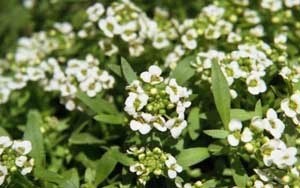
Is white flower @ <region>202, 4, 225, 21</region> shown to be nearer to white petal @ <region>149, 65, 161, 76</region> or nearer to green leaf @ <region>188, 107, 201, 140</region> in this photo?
green leaf @ <region>188, 107, 201, 140</region>

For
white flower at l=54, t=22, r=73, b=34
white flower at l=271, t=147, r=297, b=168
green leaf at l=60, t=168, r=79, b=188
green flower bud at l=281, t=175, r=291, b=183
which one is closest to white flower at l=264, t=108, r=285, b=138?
white flower at l=271, t=147, r=297, b=168

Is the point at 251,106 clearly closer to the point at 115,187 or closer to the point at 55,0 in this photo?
the point at 115,187

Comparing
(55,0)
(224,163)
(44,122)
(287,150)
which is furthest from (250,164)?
(55,0)

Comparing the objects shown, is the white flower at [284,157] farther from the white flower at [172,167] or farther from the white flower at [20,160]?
the white flower at [20,160]

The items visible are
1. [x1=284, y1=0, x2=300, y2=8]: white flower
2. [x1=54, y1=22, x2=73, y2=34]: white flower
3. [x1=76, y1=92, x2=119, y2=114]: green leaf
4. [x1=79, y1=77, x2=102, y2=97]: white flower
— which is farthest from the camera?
[x1=54, y1=22, x2=73, y2=34]: white flower

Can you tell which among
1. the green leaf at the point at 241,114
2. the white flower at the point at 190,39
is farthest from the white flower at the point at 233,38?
the green leaf at the point at 241,114

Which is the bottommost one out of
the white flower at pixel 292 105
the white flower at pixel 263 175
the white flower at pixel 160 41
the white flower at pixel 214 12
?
the white flower at pixel 263 175
